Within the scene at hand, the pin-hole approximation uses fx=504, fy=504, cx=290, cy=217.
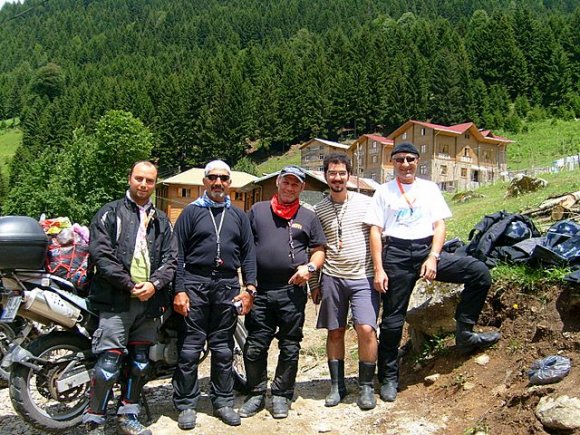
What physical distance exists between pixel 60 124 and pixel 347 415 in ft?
280

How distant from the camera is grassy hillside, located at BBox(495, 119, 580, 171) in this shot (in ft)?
152

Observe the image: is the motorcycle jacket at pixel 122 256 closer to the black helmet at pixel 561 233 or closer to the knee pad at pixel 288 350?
the knee pad at pixel 288 350

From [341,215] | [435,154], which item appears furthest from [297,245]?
[435,154]

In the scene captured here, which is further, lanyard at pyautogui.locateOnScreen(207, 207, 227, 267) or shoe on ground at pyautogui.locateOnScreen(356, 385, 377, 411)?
shoe on ground at pyautogui.locateOnScreen(356, 385, 377, 411)

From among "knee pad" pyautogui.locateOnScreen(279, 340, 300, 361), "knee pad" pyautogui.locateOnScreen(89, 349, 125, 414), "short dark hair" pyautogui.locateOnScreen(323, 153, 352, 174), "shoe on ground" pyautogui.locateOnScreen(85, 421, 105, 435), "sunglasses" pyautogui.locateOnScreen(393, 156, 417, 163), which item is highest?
"short dark hair" pyautogui.locateOnScreen(323, 153, 352, 174)

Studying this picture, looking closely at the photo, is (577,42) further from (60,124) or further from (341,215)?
(341,215)

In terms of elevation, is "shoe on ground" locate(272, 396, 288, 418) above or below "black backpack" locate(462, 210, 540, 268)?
below

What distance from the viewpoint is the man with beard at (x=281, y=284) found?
4.26 metres

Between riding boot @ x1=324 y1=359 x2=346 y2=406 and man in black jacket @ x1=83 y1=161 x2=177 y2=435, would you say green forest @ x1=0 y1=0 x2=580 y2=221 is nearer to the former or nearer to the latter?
man in black jacket @ x1=83 y1=161 x2=177 y2=435

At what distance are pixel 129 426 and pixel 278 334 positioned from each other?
1.37 meters

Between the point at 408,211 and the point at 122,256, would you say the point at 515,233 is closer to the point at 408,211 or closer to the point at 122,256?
the point at 408,211

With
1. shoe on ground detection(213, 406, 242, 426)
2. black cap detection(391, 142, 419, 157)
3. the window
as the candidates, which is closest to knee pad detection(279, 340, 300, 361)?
shoe on ground detection(213, 406, 242, 426)

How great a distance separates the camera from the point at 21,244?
389cm

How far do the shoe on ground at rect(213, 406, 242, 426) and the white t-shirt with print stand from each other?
1.93 metres
